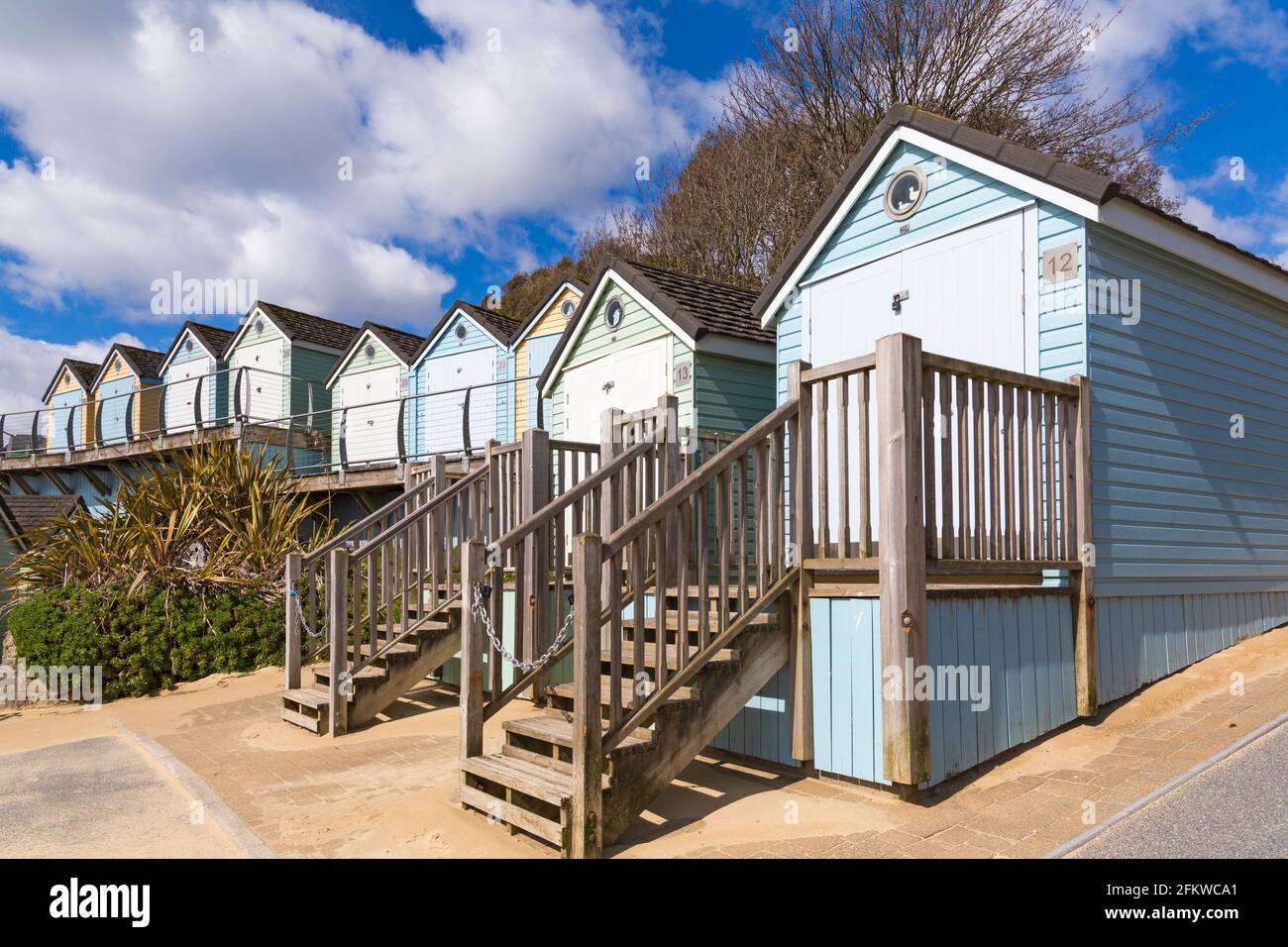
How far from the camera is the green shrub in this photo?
32.8ft

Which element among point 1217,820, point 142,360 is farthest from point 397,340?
point 1217,820

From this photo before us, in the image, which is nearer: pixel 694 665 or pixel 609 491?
pixel 694 665

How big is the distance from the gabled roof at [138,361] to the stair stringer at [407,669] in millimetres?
25893

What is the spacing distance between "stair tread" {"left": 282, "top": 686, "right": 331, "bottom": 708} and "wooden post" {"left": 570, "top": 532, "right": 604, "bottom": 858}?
4.02 metres

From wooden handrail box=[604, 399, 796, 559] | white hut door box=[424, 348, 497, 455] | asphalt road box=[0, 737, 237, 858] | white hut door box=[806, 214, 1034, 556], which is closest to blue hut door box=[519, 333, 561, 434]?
white hut door box=[424, 348, 497, 455]

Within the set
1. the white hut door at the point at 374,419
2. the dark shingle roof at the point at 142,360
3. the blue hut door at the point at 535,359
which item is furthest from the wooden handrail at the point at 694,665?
the dark shingle roof at the point at 142,360

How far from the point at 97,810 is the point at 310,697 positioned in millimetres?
2307

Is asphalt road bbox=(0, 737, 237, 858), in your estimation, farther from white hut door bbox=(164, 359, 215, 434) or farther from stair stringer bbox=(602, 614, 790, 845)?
white hut door bbox=(164, 359, 215, 434)

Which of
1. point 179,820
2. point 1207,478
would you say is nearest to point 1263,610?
point 1207,478

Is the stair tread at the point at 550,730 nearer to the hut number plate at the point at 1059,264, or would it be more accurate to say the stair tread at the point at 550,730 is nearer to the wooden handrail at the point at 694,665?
the wooden handrail at the point at 694,665

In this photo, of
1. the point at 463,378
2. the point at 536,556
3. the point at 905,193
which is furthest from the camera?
the point at 463,378

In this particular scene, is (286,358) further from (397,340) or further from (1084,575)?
(1084,575)

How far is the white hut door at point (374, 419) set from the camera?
824 inches

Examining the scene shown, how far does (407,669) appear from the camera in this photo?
26.6ft
